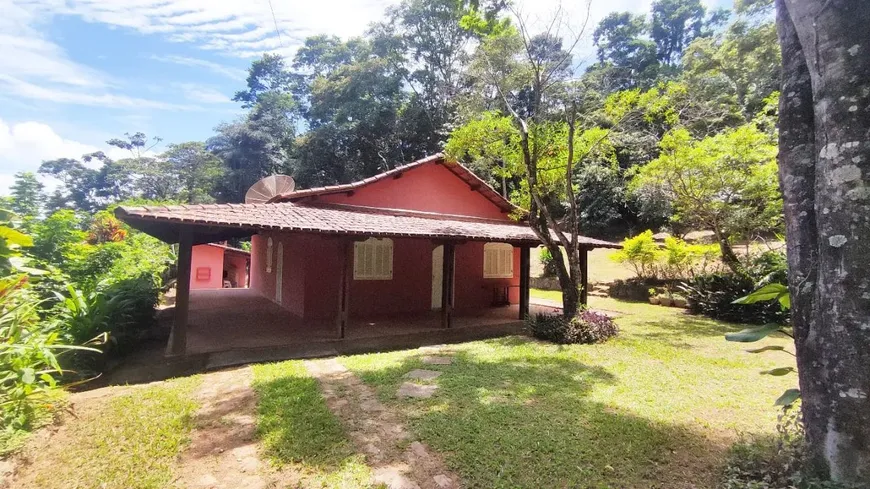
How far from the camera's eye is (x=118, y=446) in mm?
3496

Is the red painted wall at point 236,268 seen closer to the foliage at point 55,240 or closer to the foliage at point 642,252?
the foliage at point 55,240

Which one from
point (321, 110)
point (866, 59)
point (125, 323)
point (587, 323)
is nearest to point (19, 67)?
point (125, 323)

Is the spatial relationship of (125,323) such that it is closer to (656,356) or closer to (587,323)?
(587,323)

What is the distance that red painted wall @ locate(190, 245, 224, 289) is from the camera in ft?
63.6

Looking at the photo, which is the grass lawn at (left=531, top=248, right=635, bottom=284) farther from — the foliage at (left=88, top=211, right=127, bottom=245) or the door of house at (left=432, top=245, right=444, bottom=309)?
the foliage at (left=88, top=211, right=127, bottom=245)

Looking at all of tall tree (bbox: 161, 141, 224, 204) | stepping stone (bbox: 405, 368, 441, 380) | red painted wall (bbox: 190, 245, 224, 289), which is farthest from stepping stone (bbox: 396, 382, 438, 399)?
tall tree (bbox: 161, 141, 224, 204)

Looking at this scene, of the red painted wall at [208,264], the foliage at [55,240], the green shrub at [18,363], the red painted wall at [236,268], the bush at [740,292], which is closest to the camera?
the green shrub at [18,363]

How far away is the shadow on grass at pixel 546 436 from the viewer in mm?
3012

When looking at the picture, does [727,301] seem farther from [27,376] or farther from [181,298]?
[27,376]

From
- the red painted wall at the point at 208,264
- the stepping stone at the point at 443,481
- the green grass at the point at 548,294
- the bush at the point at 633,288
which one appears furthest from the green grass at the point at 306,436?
the red painted wall at the point at 208,264

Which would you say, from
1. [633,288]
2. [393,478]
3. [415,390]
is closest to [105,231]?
[415,390]

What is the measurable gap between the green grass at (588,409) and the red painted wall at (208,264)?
54.1ft

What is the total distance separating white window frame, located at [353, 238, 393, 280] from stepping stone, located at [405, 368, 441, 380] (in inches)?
179

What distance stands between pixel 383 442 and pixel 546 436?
1.48m
